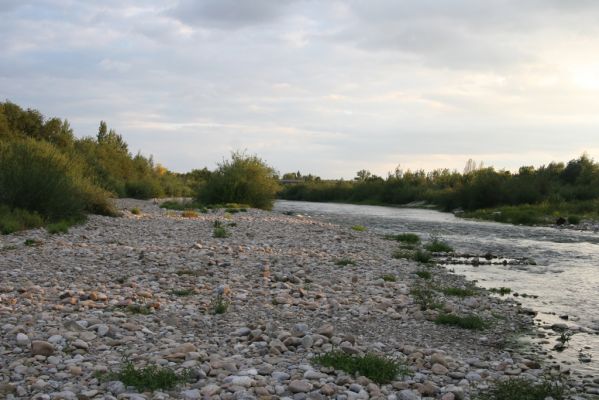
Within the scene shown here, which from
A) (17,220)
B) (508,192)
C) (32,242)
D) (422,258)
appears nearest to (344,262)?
(422,258)

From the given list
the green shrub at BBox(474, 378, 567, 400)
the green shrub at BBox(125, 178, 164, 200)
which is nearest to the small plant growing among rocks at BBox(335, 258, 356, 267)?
the green shrub at BBox(474, 378, 567, 400)

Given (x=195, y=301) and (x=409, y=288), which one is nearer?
(x=195, y=301)

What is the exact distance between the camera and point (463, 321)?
9.27 metres

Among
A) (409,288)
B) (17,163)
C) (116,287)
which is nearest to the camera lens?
(116,287)

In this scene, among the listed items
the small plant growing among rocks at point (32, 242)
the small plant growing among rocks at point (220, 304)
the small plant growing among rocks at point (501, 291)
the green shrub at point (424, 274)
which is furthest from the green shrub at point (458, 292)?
the small plant growing among rocks at point (32, 242)

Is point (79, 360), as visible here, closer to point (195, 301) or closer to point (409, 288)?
point (195, 301)

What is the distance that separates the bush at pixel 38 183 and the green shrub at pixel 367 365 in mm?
18222

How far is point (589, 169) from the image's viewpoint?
201 feet

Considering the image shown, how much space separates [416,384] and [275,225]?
69.5 feet

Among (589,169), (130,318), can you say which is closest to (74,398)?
(130,318)

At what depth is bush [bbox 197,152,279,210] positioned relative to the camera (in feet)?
148

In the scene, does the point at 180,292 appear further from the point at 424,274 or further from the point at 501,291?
the point at 501,291

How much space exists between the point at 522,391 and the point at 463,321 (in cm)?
343

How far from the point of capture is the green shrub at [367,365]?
6301mm
